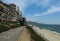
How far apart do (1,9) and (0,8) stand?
2.06 metres

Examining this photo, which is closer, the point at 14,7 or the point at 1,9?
the point at 1,9

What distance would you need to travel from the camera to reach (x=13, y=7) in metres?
151

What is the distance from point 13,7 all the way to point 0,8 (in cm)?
5519

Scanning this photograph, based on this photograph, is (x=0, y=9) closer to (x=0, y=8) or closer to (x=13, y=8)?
(x=0, y=8)

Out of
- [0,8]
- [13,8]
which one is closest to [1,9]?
[0,8]

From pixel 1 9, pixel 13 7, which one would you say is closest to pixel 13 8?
pixel 13 7

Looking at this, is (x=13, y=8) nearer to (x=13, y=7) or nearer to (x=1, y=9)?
(x=13, y=7)

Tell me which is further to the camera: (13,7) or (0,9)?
(13,7)

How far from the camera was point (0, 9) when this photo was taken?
95.3 m

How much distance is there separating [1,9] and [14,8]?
53686 mm

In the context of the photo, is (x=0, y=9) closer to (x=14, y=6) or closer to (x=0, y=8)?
(x=0, y=8)

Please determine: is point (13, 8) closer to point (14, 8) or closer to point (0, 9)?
point (14, 8)

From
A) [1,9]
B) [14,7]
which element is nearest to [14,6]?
[14,7]

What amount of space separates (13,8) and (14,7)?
7.78 feet
